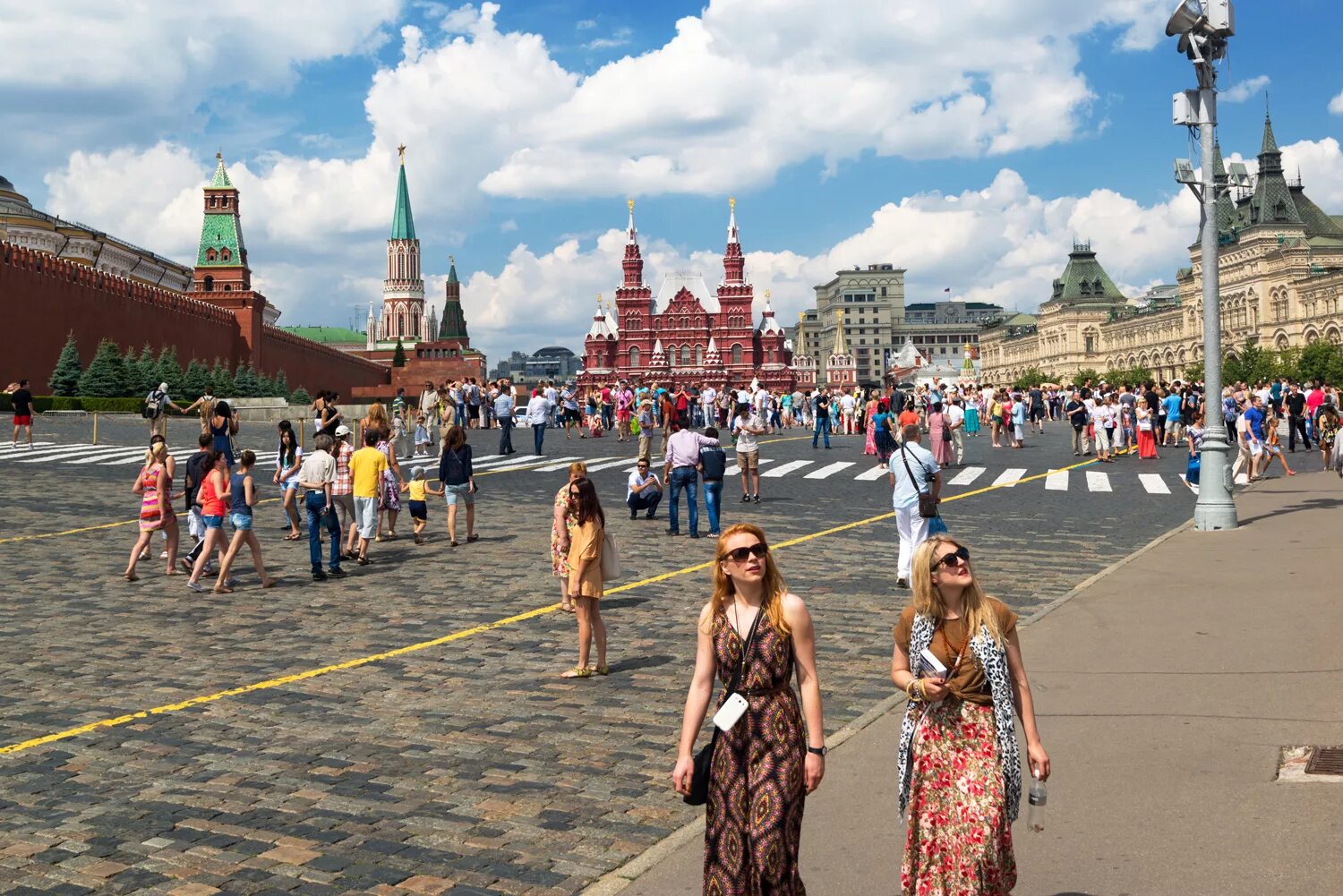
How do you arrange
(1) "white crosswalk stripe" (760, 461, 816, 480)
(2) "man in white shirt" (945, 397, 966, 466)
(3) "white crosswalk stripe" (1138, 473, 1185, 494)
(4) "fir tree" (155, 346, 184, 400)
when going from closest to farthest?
(3) "white crosswalk stripe" (1138, 473, 1185, 494)
(1) "white crosswalk stripe" (760, 461, 816, 480)
(2) "man in white shirt" (945, 397, 966, 466)
(4) "fir tree" (155, 346, 184, 400)

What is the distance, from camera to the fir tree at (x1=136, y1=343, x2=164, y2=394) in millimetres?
52000

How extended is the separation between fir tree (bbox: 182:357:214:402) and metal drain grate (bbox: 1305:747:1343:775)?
53800mm

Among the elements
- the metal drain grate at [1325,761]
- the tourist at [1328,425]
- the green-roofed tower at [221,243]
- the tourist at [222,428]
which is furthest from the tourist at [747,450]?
the green-roofed tower at [221,243]

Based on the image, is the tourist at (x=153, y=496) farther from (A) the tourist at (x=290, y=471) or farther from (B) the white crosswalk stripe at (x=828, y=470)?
(B) the white crosswalk stripe at (x=828, y=470)

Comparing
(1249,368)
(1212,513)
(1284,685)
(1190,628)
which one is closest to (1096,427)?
(1212,513)

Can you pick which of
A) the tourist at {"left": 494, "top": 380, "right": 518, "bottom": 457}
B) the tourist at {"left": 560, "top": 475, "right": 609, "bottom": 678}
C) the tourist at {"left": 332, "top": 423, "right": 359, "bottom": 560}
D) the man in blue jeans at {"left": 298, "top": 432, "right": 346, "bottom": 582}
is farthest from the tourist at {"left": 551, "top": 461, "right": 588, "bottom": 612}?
the tourist at {"left": 494, "top": 380, "right": 518, "bottom": 457}

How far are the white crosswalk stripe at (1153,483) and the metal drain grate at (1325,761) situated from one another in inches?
664

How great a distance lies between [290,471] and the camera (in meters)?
17.9

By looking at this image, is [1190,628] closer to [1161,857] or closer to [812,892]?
[1161,857]

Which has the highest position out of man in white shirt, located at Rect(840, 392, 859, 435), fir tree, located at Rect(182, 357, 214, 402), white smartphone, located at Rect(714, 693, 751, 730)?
fir tree, located at Rect(182, 357, 214, 402)

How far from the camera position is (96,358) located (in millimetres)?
50250

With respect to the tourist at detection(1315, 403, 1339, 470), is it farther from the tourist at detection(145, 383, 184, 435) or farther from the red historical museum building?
the red historical museum building

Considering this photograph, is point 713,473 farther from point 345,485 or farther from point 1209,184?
point 1209,184

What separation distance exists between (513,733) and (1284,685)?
5.07 metres
